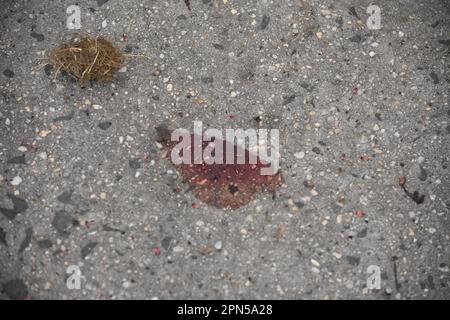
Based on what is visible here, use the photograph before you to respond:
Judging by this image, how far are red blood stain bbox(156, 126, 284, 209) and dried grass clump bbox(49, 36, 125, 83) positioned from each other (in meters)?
0.72

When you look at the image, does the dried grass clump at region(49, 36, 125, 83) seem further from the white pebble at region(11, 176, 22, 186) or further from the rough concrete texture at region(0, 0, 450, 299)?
the white pebble at region(11, 176, 22, 186)

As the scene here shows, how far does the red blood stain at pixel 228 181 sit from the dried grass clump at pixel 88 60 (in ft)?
2.35

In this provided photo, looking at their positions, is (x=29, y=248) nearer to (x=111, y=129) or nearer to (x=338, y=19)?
(x=111, y=129)

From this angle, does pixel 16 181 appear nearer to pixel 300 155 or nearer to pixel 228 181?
pixel 228 181

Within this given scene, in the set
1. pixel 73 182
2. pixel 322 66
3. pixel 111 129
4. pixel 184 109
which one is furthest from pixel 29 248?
pixel 322 66

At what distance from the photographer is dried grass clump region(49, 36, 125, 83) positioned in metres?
3.51

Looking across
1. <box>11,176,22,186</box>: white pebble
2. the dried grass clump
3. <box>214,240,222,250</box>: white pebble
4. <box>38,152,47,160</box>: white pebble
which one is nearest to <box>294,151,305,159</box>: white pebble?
<box>214,240,222,250</box>: white pebble

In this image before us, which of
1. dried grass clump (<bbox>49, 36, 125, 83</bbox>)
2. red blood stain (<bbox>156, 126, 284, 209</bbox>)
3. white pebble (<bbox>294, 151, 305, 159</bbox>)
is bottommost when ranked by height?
red blood stain (<bbox>156, 126, 284, 209</bbox>)

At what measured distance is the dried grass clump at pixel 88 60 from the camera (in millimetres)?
3506

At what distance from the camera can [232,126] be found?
11.4ft

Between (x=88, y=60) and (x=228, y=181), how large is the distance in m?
1.23

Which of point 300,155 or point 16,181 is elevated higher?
point 300,155

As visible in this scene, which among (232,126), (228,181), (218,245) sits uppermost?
(232,126)

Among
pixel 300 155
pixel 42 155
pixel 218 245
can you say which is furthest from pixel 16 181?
pixel 300 155
